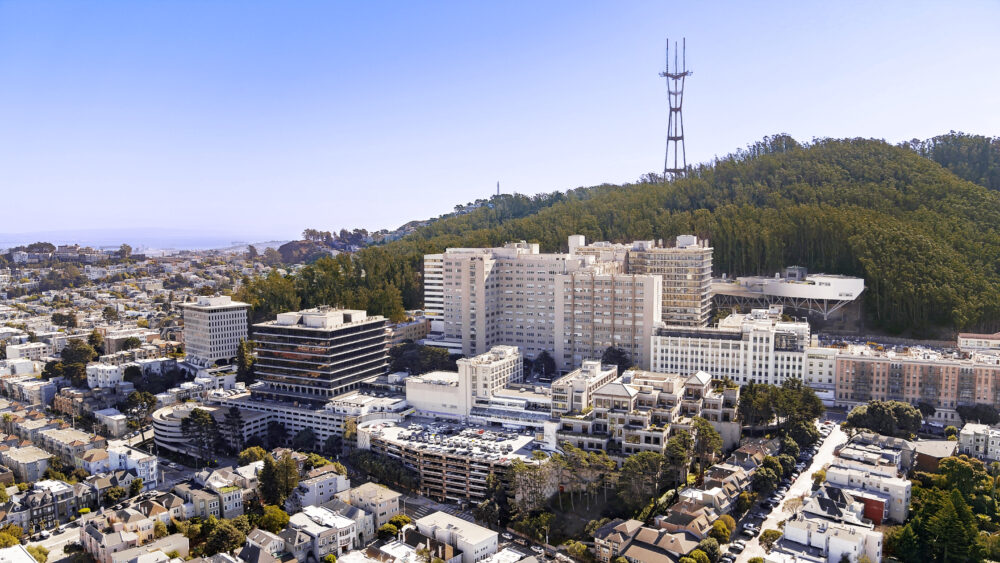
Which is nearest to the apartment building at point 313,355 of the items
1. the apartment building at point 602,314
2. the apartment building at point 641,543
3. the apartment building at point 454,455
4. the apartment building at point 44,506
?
the apartment building at point 454,455

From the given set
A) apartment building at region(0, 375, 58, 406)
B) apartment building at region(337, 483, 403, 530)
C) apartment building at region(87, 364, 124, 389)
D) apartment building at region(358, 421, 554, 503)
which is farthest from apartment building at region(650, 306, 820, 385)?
apartment building at region(0, 375, 58, 406)

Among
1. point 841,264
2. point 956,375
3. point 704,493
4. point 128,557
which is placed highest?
point 841,264

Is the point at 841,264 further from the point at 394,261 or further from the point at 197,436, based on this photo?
the point at 197,436

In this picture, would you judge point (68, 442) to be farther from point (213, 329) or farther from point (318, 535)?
point (318, 535)

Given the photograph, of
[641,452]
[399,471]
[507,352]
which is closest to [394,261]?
[507,352]

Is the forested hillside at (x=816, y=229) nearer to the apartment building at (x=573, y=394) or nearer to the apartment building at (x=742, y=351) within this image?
the apartment building at (x=742, y=351)

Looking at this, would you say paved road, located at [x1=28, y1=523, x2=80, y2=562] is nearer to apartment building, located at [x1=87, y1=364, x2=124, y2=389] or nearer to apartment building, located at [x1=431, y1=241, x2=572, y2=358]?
apartment building, located at [x1=87, y1=364, x2=124, y2=389]
